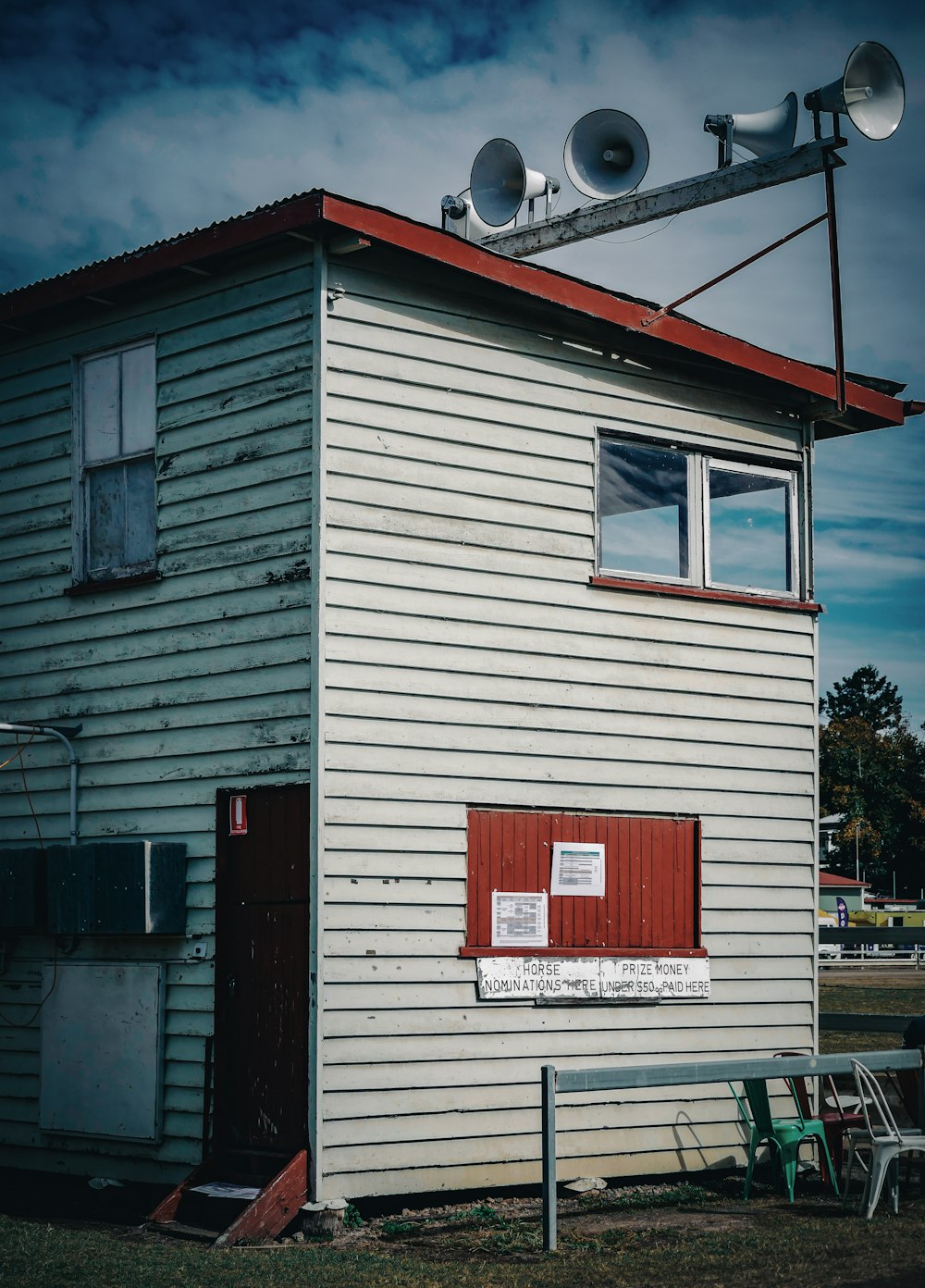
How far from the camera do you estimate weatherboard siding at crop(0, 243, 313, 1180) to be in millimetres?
10086

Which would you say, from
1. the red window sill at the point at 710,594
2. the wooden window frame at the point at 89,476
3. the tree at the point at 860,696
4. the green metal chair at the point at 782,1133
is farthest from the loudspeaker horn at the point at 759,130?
the tree at the point at 860,696

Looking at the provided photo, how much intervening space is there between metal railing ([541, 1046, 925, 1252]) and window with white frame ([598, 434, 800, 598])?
3.79m

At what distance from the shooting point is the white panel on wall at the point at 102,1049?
1037 centimetres

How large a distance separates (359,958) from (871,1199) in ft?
10.9

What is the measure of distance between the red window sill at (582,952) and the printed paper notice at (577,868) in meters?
0.40

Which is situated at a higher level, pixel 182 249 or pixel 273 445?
pixel 182 249

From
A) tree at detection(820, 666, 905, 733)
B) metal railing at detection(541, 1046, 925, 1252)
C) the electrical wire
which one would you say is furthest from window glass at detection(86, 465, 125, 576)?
tree at detection(820, 666, 905, 733)

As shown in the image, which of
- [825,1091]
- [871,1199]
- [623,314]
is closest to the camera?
[871,1199]

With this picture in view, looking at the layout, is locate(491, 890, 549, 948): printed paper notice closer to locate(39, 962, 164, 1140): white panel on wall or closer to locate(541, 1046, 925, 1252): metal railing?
locate(541, 1046, 925, 1252): metal railing

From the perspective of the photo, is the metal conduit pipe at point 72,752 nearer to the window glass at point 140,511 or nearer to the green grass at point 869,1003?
the window glass at point 140,511

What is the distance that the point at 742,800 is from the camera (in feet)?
38.9

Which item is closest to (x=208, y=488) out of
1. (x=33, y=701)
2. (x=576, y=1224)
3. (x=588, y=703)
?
(x=33, y=701)

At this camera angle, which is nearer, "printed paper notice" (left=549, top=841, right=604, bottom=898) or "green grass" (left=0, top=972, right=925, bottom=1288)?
"green grass" (left=0, top=972, right=925, bottom=1288)

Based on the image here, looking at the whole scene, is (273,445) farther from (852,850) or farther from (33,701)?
(852,850)
